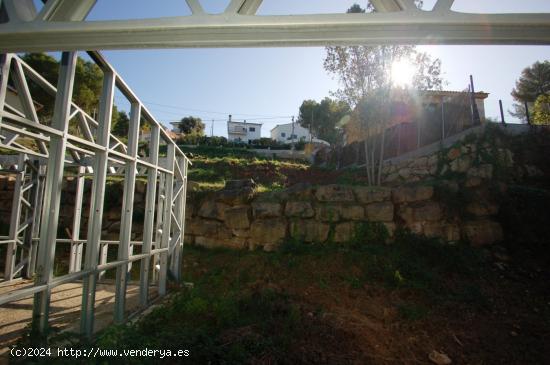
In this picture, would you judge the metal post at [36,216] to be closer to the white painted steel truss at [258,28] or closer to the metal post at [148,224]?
the metal post at [148,224]

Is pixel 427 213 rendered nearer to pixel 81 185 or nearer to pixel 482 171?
pixel 482 171

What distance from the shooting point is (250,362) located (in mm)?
3076

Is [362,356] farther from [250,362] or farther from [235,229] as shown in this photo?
[235,229]

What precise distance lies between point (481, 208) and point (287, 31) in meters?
7.69

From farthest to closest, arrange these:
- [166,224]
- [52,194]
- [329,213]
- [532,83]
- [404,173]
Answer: [532,83] → [404,173] → [329,213] → [166,224] → [52,194]

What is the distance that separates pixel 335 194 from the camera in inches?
302

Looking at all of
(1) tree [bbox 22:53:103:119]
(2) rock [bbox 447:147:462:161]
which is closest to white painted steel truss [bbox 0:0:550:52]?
(2) rock [bbox 447:147:462:161]

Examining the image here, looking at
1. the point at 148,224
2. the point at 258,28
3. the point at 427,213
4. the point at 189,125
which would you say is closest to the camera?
the point at 258,28

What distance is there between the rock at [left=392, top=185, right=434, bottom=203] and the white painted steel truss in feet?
19.8

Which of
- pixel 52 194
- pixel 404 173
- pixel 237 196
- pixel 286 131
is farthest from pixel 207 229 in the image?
pixel 286 131

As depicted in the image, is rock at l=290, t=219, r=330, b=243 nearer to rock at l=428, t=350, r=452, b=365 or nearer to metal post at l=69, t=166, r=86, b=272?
rock at l=428, t=350, r=452, b=365

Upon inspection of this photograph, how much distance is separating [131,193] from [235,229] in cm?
380

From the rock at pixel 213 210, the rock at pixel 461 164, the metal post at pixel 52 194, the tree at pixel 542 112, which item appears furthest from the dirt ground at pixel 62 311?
the tree at pixel 542 112

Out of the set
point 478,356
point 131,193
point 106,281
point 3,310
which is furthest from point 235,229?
point 478,356
